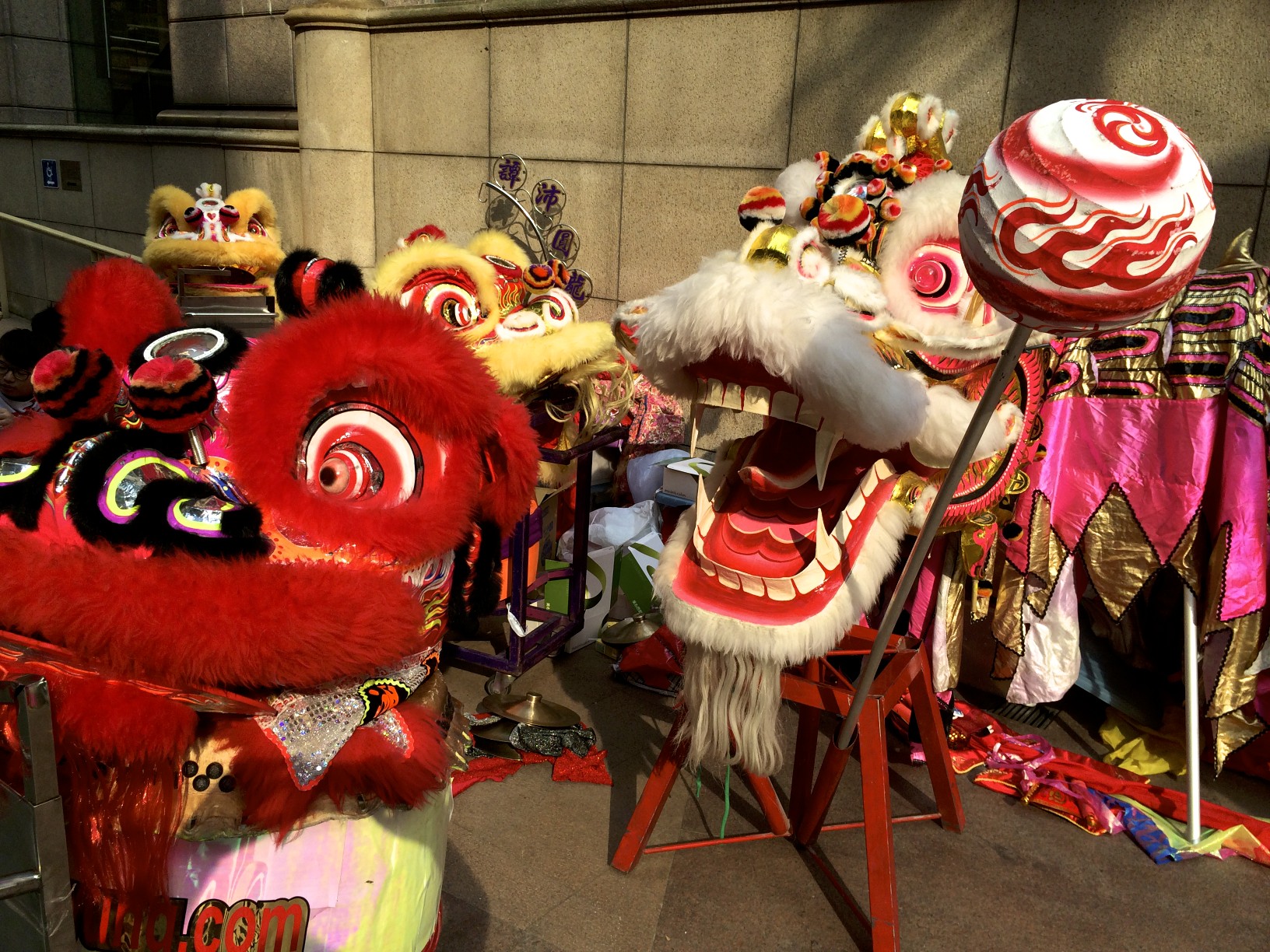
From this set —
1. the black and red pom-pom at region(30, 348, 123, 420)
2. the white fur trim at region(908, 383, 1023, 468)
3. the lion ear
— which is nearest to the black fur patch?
the black and red pom-pom at region(30, 348, 123, 420)

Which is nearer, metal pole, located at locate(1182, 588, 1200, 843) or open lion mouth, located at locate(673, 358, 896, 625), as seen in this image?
open lion mouth, located at locate(673, 358, 896, 625)

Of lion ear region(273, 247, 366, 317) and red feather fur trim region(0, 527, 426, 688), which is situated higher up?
lion ear region(273, 247, 366, 317)

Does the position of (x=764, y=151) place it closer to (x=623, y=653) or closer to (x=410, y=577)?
(x=623, y=653)

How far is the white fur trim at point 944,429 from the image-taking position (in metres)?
1.96

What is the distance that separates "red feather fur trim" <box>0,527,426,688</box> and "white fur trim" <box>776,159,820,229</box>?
1614mm

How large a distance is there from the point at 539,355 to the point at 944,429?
4.95 feet

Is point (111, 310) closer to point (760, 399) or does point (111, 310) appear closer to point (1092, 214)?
point (760, 399)

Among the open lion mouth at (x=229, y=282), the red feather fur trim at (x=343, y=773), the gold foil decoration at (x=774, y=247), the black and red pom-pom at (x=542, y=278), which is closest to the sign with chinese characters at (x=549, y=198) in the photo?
the open lion mouth at (x=229, y=282)

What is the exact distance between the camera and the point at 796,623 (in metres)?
1.86

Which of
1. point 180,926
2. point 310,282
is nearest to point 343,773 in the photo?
point 180,926

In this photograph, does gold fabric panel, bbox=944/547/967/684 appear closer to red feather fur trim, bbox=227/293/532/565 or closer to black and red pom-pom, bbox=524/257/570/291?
black and red pom-pom, bbox=524/257/570/291

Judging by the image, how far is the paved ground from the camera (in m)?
2.28

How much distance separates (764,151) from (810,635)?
3.50 m

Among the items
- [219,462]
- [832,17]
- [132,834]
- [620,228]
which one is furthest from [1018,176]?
[620,228]
